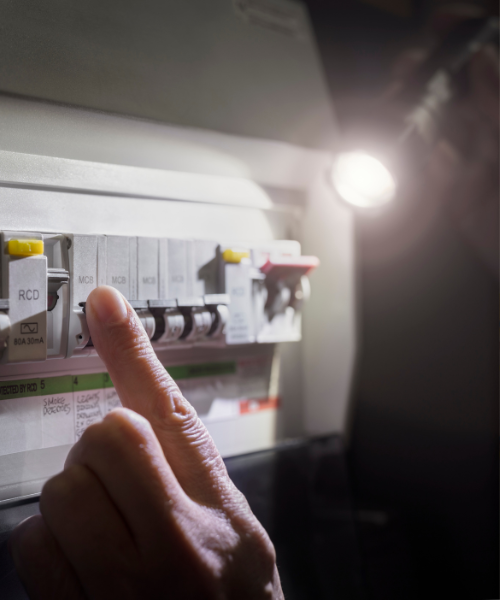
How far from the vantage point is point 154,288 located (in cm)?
63

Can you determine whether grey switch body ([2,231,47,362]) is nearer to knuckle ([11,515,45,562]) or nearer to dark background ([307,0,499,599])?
knuckle ([11,515,45,562])

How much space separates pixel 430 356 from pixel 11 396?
840 mm

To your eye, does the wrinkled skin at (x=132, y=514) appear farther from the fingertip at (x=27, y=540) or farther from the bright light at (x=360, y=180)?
the bright light at (x=360, y=180)

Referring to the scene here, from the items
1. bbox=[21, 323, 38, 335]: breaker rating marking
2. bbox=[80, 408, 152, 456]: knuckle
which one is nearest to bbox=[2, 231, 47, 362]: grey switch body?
bbox=[21, 323, 38, 335]: breaker rating marking

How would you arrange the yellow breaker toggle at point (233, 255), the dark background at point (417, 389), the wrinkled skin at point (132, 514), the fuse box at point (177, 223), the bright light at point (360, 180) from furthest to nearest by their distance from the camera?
1. the dark background at point (417, 389)
2. the bright light at point (360, 180)
3. the yellow breaker toggle at point (233, 255)
4. the fuse box at point (177, 223)
5. the wrinkled skin at point (132, 514)

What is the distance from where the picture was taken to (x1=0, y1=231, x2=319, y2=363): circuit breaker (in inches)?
20.0

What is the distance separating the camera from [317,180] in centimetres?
85

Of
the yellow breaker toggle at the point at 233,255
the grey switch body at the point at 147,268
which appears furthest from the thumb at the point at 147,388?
the yellow breaker toggle at the point at 233,255

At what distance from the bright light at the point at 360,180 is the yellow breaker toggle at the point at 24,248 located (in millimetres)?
542

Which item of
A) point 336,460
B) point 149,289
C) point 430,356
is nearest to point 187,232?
point 149,289

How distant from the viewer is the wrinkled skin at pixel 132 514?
44cm

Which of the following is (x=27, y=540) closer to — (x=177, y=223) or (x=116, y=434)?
(x=116, y=434)

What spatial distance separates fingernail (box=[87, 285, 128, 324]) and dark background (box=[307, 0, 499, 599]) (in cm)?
57

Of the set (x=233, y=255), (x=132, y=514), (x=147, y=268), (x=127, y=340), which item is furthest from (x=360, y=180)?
(x=132, y=514)
